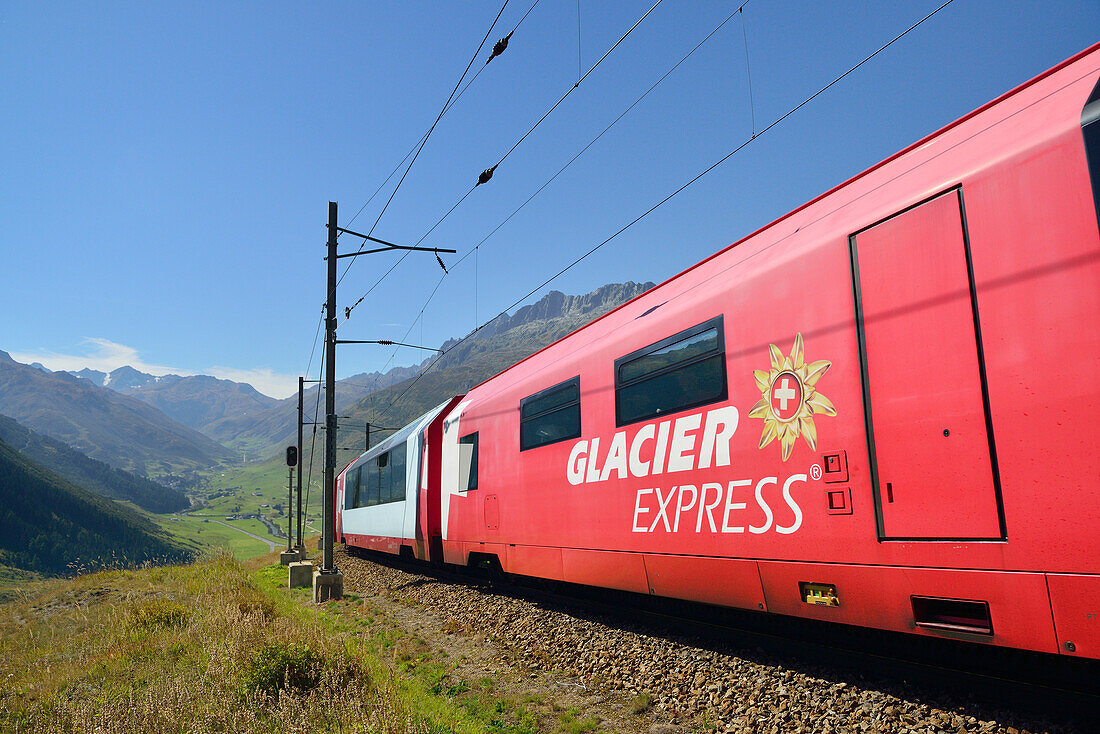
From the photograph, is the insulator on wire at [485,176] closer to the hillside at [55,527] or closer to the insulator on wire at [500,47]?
the insulator on wire at [500,47]

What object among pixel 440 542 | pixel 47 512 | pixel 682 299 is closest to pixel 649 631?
pixel 682 299

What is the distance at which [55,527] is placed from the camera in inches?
4931

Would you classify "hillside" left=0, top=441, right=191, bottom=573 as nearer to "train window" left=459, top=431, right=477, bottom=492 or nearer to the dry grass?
the dry grass

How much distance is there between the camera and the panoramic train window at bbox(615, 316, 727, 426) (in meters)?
6.23

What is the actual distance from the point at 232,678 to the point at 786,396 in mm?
6194

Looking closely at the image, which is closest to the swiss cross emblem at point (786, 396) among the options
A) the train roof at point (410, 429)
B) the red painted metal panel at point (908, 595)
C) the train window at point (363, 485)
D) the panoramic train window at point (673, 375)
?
the panoramic train window at point (673, 375)

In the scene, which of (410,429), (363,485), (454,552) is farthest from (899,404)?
(363,485)

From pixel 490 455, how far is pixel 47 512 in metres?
153

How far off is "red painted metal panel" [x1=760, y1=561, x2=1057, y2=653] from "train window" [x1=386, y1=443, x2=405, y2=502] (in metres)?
13.5

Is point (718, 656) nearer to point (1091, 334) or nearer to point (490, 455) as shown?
point (1091, 334)

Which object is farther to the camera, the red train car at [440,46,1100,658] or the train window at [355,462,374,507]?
the train window at [355,462,374,507]

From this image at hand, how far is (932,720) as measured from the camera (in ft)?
13.3

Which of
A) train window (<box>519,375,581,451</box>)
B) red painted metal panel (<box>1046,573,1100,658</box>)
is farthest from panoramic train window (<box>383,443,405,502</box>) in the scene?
red painted metal panel (<box>1046,573,1100,658</box>)

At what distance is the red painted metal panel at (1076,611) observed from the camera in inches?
135
